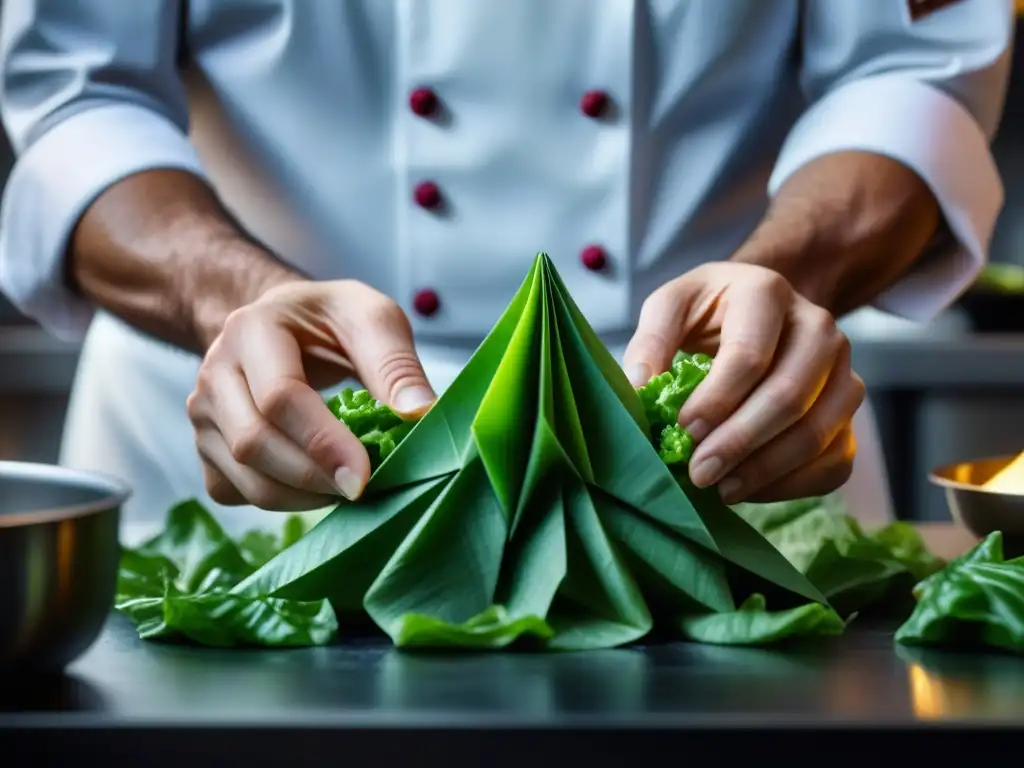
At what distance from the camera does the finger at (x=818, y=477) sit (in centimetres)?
96

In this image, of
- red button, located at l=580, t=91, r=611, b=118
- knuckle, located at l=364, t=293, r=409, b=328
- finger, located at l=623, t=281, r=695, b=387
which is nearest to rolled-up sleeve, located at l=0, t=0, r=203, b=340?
red button, located at l=580, t=91, r=611, b=118

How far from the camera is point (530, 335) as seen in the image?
84 centimetres

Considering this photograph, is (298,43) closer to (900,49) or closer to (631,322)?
(631,322)

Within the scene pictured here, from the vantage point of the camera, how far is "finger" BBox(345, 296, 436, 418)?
0.90 metres

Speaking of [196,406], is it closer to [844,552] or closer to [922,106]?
[844,552]

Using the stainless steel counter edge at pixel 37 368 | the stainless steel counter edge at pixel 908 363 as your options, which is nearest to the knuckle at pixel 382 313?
the stainless steel counter edge at pixel 908 363

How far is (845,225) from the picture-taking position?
134cm

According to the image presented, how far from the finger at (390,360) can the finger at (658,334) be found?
127 millimetres

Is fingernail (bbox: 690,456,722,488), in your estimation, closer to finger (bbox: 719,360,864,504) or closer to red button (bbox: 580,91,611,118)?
finger (bbox: 719,360,864,504)

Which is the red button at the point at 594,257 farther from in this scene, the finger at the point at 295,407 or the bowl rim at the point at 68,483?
the bowl rim at the point at 68,483

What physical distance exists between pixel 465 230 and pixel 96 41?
403 millimetres

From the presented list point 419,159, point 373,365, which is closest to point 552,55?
point 419,159

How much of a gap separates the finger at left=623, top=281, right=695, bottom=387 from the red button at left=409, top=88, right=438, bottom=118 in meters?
0.49
